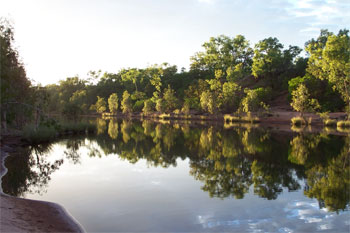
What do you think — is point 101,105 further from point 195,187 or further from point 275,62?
point 195,187

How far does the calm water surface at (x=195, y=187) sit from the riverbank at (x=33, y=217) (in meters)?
0.55

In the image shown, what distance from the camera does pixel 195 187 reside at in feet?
44.5

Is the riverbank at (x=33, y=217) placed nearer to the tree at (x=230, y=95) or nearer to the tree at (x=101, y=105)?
the tree at (x=230, y=95)

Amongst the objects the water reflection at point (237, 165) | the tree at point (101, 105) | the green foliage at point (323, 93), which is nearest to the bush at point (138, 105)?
the tree at point (101, 105)

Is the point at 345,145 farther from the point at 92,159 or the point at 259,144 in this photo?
the point at 92,159

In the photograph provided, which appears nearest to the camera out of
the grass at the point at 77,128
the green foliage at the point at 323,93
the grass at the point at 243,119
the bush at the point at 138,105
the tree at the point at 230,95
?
the grass at the point at 77,128

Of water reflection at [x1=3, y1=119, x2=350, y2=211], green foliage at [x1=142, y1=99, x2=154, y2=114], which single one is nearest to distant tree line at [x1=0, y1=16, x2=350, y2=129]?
green foliage at [x1=142, y1=99, x2=154, y2=114]

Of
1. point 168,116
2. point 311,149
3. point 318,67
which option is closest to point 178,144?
point 311,149

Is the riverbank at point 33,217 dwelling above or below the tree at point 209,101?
below

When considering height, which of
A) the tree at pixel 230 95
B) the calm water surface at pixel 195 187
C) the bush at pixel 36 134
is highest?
the tree at pixel 230 95

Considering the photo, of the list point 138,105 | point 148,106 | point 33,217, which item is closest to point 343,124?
point 33,217

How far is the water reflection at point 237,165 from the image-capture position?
12.8 meters

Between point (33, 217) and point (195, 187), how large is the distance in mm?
6946

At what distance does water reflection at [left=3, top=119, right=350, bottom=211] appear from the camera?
12781 millimetres
